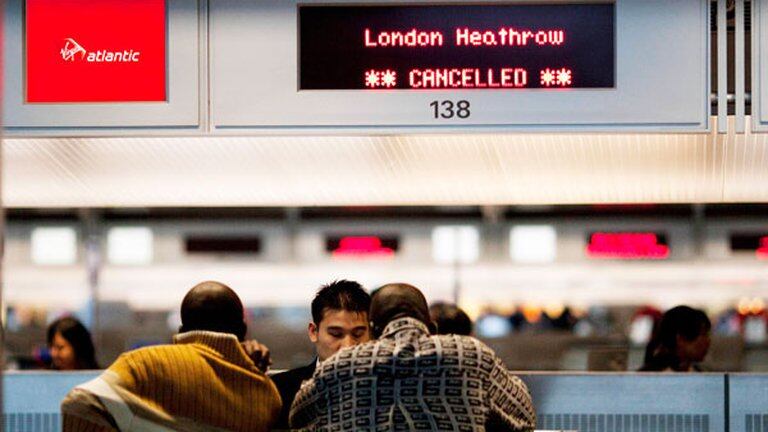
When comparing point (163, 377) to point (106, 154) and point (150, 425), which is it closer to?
point (150, 425)

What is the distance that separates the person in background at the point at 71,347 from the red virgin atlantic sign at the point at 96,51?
2.08 meters

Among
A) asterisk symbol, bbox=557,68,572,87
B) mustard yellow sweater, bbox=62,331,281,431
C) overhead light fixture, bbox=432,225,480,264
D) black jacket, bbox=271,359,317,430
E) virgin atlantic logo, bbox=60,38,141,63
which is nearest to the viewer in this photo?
mustard yellow sweater, bbox=62,331,281,431

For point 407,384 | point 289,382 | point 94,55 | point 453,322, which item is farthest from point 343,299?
point 453,322

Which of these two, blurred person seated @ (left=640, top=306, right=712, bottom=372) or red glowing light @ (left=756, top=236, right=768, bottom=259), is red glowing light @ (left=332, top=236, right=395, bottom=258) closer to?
red glowing light @ (left=756, top=236, right=768, bottom=259)

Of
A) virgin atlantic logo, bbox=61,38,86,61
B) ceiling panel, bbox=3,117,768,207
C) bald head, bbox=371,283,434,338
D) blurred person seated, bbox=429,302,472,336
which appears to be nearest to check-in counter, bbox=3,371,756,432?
ceiling panel, bbox=3,117,768,207

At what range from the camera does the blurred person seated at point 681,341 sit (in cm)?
524

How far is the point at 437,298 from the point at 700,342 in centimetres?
270

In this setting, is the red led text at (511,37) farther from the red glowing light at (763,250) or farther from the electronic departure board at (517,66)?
the red glowing light at (763,250)

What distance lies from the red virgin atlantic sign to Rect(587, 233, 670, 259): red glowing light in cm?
426

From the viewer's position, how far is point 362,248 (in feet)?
25.8

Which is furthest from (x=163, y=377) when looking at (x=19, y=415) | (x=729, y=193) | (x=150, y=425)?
(x=729, y=193)

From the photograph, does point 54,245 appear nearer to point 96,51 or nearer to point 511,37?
point 96,51

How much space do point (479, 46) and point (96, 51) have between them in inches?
49.7

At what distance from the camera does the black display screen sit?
4.02 m
